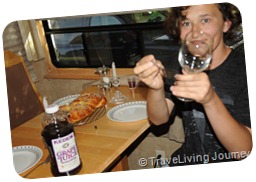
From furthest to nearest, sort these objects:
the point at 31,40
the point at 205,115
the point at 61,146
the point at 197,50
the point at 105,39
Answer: the point at 31,40 → the point at 105,39 → the point at 205,115 → the point at 197,50 → the point at 61,146

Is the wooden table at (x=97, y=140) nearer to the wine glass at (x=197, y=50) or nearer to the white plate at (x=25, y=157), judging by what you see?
the white plate at (x=25, y=157)

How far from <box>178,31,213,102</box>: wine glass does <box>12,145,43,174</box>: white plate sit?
0.55 m

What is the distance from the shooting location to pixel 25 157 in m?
0.89

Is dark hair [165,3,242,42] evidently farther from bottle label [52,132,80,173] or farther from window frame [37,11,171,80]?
bottle label [52,132,80,173]

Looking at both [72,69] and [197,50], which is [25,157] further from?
[72,69]

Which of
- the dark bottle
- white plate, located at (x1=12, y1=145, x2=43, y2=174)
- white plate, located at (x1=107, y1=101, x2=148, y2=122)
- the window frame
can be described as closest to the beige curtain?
the window frame

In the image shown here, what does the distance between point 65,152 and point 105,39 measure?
1.20 m

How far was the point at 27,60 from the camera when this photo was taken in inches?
79.7

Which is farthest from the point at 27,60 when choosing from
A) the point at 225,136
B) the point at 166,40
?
the point at 225,136

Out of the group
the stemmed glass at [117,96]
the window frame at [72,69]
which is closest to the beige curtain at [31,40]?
the window frame at [72,69]

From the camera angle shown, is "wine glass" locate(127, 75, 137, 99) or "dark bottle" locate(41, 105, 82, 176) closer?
"dark bottle" locate(41, 105, 82, 176)

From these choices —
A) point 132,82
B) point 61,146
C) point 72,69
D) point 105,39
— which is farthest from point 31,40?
point 61,146

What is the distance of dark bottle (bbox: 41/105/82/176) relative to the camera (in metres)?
0.70

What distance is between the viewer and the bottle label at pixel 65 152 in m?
0.70
